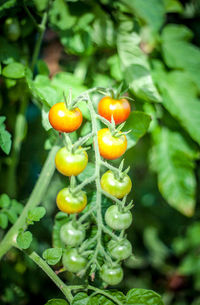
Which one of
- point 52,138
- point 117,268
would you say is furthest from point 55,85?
point 117,268

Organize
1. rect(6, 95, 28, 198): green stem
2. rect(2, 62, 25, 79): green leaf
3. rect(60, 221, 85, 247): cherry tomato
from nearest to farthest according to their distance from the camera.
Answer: rect(60, 221, 85, 247): cherry tomato → rect(2, 62, 25, 79): green leaf → rect(6, 95, 28, 198): green stem

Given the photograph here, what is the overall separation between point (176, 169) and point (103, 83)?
0.37 m

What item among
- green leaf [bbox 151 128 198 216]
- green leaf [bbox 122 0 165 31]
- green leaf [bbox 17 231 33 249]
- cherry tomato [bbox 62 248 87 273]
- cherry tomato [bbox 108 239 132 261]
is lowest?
green leaf [bbox 151 128 198 216]

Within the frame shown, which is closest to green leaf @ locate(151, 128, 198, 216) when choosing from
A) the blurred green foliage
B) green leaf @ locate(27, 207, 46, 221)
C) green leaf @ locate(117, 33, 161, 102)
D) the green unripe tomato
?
the blurred green foliage

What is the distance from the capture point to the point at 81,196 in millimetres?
609

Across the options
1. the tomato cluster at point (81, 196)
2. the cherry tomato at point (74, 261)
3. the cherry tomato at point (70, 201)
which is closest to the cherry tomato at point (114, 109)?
the tomato cluster at point (81, 196)

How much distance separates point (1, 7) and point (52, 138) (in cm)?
37

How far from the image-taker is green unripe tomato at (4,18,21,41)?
895 millimetres

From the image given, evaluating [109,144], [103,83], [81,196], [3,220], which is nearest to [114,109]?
[109,144]

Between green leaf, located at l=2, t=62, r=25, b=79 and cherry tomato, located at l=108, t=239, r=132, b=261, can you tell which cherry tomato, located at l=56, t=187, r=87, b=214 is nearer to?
cherry tomato, located at l=108, t=239, r=132, b=261

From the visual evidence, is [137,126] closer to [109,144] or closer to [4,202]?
[109,144]

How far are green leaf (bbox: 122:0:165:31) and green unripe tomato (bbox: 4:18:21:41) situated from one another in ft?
1.08

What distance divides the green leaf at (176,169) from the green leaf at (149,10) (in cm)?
34

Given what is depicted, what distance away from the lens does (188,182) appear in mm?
959
